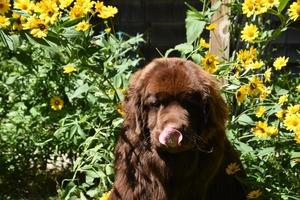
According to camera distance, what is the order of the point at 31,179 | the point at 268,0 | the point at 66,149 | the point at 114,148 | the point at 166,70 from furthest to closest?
the point at 31,179 < the point at 66,149 < the point at 114,148 < the point at 268,0 < the point at 166,70

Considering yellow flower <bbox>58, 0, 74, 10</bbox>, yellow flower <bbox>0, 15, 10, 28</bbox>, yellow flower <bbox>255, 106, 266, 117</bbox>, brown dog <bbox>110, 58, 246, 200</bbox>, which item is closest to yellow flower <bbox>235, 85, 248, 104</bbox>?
yellow flower <bbox>255, 106, 266, 117</bbox>

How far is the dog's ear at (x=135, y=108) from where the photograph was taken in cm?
316

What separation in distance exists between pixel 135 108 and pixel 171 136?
421 mm

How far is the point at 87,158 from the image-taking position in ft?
12.4

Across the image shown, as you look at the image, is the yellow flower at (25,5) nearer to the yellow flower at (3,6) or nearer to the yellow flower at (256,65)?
the yellow flower at (3,6)

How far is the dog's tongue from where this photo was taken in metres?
2.84

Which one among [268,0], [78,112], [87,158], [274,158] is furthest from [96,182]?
[268,0]

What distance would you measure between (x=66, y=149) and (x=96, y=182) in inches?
31.1

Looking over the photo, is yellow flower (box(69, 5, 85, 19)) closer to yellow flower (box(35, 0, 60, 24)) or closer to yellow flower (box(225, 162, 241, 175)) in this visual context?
yellow flower (box(35, 0, 60, 24))

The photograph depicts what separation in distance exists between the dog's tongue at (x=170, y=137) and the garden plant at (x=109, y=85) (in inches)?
26.4

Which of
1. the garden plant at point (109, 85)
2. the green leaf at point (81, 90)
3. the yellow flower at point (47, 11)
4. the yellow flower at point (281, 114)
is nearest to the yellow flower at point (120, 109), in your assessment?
the garden plant at point (109, 85)

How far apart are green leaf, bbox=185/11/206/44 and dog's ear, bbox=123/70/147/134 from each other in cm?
49

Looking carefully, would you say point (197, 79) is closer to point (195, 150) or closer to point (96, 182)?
point (195, 150)

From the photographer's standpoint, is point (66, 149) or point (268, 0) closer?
point (268, 0)
